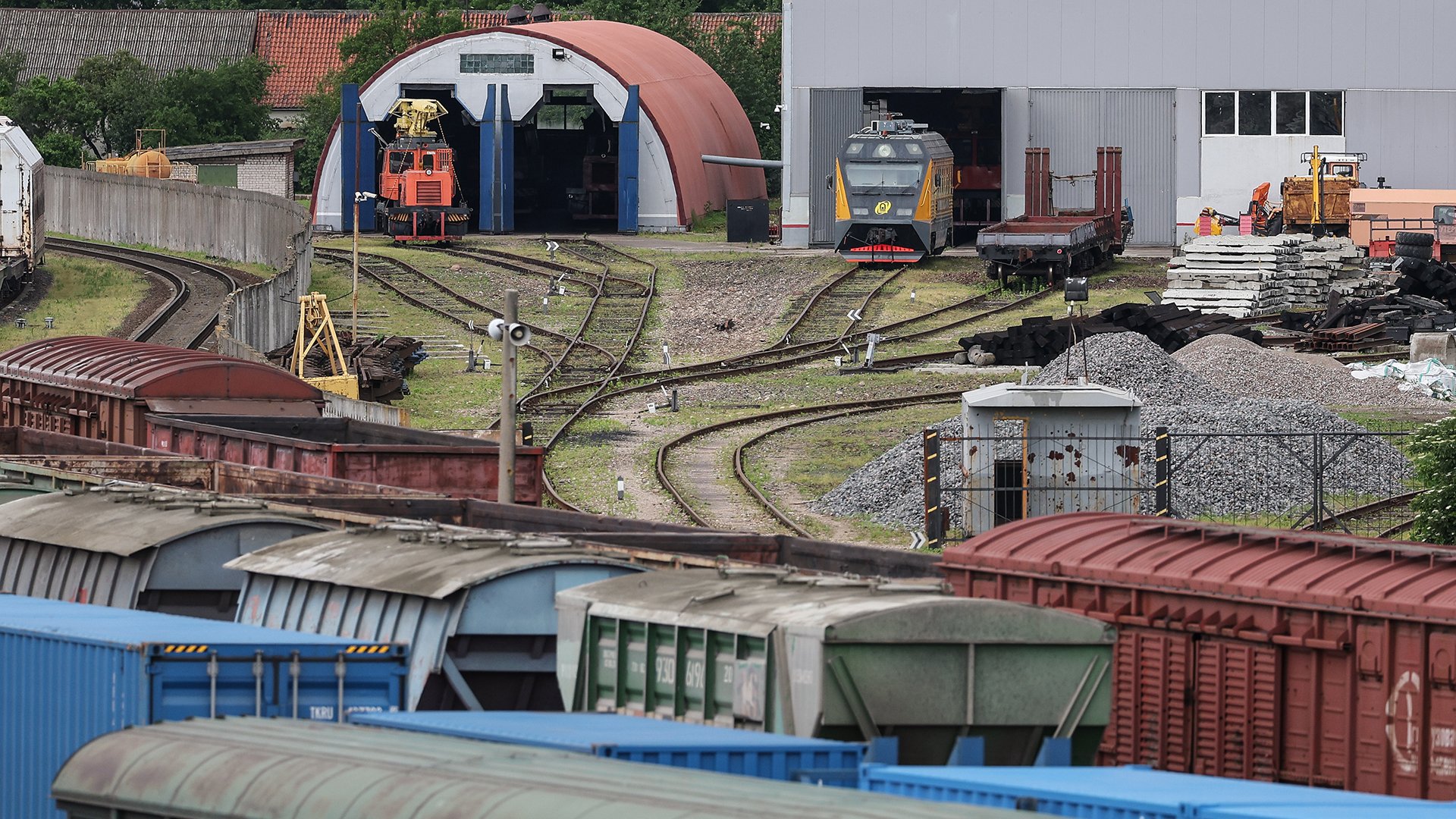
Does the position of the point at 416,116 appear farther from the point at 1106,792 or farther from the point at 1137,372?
the point at 1106,792

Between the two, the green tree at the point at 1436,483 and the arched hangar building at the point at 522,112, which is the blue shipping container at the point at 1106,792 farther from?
the arched hangar building at the point at 522,112

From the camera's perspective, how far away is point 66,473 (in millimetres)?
20375

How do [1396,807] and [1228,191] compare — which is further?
[1228,191]

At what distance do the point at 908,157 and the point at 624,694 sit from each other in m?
40.3

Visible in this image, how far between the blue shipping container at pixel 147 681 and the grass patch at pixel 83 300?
104 feet

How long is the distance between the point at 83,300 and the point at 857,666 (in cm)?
4097

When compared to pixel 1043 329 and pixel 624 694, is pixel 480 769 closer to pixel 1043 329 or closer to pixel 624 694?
pixel 624 694

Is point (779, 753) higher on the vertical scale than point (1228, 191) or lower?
lower

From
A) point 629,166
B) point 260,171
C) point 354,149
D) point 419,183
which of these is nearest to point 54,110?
point 260,171

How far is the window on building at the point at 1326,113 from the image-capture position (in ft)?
188

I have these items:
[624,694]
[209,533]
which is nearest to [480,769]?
[624,694]

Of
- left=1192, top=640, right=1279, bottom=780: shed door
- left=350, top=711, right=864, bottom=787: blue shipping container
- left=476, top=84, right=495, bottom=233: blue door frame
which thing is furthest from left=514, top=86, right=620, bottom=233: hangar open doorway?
left=350, top=711, right=864, bottom=787: blue shipping container

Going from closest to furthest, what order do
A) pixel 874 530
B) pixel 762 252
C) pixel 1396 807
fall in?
1. pixel 1396 807
2. pixel 874 530
3. pixel 762 252

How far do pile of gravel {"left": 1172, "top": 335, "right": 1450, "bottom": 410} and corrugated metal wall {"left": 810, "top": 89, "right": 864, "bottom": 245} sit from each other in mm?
22435
